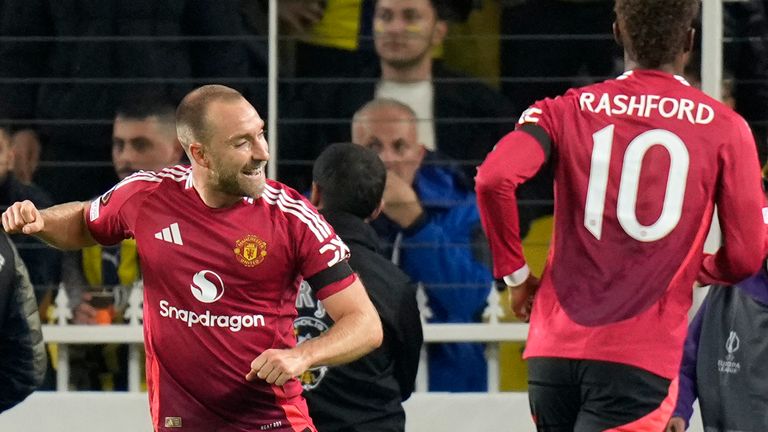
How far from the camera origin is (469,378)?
24.6 feet

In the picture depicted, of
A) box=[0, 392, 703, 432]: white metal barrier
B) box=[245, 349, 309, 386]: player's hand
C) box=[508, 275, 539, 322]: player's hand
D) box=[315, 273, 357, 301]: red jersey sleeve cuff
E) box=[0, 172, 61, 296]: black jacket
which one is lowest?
box=[0, 392, 703, 432]: white metal barrier

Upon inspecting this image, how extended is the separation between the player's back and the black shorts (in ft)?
0.13

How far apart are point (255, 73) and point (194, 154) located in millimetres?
2751

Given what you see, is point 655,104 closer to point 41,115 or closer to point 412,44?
point 412,44

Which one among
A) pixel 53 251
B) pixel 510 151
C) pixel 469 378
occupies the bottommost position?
pixel 469 378

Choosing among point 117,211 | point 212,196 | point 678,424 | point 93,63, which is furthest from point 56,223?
point 93,63

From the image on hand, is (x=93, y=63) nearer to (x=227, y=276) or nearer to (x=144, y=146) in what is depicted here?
(x=144, y=146)

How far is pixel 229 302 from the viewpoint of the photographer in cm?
487

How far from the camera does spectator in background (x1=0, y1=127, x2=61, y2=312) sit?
300 inches

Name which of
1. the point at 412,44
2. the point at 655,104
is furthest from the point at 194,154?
the point at 412,44

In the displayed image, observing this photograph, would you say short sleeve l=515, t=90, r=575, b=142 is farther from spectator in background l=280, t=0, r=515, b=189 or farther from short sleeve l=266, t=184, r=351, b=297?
spectator in background l=280, t=0, r=515, b=189

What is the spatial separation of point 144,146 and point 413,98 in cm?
115

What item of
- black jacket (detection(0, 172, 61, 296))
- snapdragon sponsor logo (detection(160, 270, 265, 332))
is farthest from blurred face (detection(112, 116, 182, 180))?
snapdragon sponsor logo (detection(160, 270, 265, 332))

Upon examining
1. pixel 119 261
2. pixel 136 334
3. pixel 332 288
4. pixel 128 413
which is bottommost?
pixel 128 413
